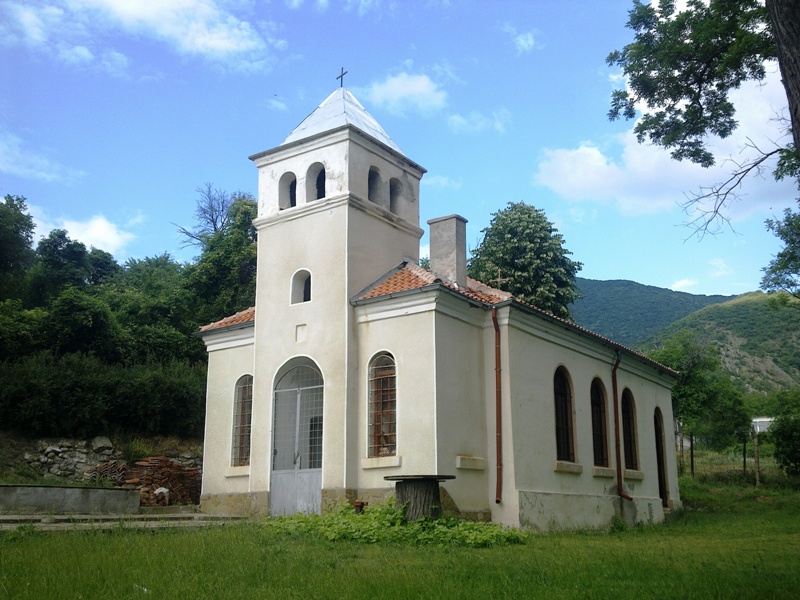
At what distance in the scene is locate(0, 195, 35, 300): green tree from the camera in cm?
3259

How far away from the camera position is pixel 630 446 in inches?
851

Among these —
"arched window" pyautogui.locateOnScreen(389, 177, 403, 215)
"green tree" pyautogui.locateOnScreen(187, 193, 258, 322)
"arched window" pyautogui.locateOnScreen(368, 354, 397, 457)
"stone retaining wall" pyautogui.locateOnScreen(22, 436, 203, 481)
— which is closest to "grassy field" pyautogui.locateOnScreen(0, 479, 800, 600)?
"arched window" pyautogui.locateOnScreen(368, 354, 397, 457)

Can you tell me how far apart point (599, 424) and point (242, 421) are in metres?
9.00

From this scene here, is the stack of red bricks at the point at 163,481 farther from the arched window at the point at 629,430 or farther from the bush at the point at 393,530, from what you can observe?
the arched window at the point at 629,430

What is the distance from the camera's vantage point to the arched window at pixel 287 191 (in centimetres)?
1859

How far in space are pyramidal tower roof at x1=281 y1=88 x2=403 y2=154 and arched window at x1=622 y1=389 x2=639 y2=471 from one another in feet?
31.6

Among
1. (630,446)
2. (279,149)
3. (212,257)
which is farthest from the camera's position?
(212,257)

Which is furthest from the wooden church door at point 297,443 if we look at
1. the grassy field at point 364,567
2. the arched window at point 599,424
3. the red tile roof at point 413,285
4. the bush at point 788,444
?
the bush at point 788,444

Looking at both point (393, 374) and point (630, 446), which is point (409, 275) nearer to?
point (393, 374)

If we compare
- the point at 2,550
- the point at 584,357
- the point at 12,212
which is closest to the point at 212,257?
the point at 12,212

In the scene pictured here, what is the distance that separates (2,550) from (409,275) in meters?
9.92

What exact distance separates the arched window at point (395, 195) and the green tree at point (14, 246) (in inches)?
799

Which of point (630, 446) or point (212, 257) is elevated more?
point (212, 257)

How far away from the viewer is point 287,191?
18750mm
